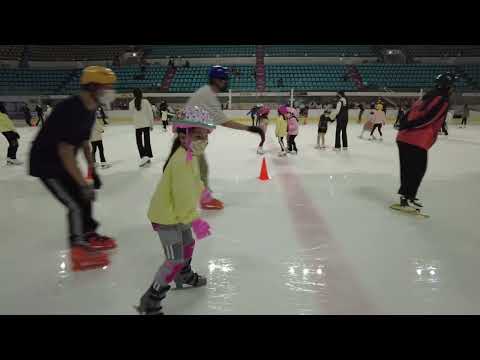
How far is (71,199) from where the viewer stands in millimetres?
2250

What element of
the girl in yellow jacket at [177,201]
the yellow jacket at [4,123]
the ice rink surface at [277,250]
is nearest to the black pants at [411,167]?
the ice rink surface at [277,250]

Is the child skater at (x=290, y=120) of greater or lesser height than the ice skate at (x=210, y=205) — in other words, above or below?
above

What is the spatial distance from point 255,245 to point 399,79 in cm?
2300

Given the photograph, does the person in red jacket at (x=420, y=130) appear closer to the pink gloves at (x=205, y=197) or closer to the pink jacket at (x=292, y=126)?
the pink gloves at (x=205, y=197)

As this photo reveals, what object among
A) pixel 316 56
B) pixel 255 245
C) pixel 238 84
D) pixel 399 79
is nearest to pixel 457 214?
pixel 255 245

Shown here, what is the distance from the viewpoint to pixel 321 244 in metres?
2.74

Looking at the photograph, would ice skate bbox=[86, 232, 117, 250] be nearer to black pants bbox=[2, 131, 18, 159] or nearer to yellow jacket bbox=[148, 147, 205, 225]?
yellow jacket bbox=[148, 147, 205, 225]

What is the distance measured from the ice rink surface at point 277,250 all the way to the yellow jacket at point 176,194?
0.61m

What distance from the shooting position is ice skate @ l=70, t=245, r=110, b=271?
229cm

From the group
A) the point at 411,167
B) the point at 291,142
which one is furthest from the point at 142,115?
the point at 411,167

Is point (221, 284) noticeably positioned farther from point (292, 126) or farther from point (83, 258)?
point (292, 126)

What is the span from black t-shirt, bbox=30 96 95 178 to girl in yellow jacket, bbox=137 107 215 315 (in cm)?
77

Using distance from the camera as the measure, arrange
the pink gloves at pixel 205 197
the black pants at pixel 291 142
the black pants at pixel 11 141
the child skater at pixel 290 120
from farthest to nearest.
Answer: the black pants at pixel 291 142, the child skater at pixel 290 120, the black pants at pixel 11 141, the pink gloves at pixel 205 197

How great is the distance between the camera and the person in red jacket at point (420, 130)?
→ 305 centimetres
